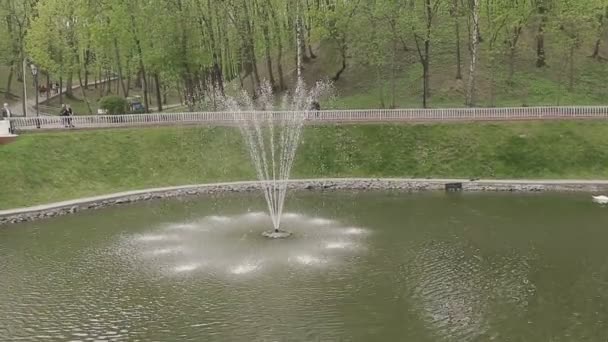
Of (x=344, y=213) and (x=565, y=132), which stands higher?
(x=565, y=132)

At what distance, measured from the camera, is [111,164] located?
125 feet

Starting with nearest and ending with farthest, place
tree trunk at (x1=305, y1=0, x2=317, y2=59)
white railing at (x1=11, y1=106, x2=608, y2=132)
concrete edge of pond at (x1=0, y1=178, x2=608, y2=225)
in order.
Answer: concrete edge of pond at (x1=0, y1=178, x2=608, y2=225)
white railing at (x1=11, y1=106, x2=608, y2=132)
tree trunk at (x1=305, y1=0, x2=317, y2=59)

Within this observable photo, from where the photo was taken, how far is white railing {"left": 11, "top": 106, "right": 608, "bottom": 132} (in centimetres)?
4053

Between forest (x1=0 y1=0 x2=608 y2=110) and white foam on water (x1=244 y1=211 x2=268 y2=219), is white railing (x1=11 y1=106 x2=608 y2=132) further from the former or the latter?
white foam on water (x1=244 y1=211 x2=268 y2=219)

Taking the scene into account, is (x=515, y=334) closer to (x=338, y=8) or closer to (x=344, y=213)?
(x=344, y=213)

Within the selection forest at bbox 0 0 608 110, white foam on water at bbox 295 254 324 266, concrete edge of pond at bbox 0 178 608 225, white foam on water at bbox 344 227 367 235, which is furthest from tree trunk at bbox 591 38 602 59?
white foam on water at bbox 295 254 324 266

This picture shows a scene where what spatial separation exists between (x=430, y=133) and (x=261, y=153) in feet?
39.0

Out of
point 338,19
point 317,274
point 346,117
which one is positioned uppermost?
point 338,19

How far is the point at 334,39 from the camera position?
55.4 meters

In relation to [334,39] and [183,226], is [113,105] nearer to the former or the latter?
[183,226]

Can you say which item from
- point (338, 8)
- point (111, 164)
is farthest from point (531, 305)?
point (338, 8)

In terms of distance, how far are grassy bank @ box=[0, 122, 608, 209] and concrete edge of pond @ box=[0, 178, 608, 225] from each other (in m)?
1.34

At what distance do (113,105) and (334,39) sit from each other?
21.5 meters

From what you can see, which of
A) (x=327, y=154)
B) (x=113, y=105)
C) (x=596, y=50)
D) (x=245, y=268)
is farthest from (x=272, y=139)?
(x=596, y=50)
